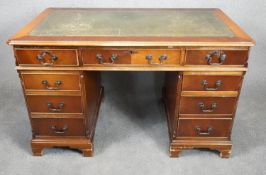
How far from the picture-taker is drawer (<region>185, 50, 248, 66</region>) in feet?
4.56

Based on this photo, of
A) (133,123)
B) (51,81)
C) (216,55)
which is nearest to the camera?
(216,55)

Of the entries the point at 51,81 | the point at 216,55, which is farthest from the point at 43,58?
the point at 216,55

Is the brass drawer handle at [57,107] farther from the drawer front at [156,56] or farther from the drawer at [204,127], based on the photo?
the drawer at [204,127]

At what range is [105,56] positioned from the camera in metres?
1.42

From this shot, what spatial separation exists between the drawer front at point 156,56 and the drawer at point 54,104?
41 centimetres

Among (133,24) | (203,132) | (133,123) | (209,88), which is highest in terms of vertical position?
(133,24)

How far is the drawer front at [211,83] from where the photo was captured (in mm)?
1474

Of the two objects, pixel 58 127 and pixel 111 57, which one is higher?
pixel 111 57

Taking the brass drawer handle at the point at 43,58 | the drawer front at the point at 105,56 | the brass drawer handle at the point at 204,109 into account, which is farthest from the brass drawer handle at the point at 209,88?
the brass drawer handle at the point at 43,58

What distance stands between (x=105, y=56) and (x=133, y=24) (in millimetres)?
309

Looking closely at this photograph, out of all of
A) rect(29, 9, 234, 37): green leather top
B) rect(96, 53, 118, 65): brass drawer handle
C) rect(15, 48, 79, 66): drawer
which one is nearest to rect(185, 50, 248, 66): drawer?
rect(29, 9, 234, 37): green leather top

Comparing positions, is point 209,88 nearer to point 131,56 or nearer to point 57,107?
point 131,56

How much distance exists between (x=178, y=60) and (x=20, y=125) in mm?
1260

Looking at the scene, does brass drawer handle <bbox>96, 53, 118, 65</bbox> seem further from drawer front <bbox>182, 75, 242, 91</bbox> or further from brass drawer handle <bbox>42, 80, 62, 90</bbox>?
drawer front <bbox>182, 75, 242, 91</bbox>
